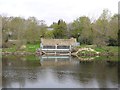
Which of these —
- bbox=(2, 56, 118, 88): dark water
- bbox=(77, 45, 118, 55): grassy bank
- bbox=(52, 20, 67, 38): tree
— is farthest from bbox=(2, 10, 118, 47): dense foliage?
bbox=(2, 56, 118, 88): dark water

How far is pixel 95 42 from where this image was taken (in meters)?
44.0

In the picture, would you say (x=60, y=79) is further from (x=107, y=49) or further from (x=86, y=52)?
(x=107, y=49)

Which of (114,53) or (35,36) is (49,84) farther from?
(35,36)

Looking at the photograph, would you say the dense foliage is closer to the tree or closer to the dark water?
the tree

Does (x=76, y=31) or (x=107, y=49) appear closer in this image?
(x=107, y=49)

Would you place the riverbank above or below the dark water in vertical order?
above

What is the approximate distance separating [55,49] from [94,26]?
7.95m

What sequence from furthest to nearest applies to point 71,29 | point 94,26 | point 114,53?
point 71,29 → point 94,26 → point 114,53

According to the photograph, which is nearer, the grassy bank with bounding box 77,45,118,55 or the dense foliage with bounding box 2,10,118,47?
the grassy bank with bounding box 77,45,118,55

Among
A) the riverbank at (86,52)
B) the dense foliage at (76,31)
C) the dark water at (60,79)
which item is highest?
the dense foliage at (76,31)

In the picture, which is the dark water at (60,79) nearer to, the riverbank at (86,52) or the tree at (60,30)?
the riverbank at (86,52)

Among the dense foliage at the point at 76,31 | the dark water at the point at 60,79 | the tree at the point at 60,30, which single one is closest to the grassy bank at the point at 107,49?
the dense foliage at the point at 76,31

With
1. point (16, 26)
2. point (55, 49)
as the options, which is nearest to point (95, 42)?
point (55, 49)

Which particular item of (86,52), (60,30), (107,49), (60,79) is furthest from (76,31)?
(60,79)
